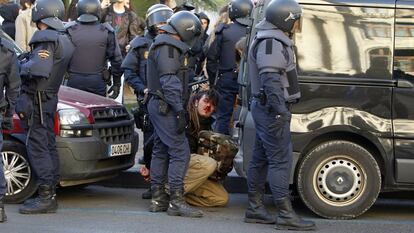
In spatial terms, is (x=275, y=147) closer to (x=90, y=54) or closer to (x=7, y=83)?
(x=7, y=83)

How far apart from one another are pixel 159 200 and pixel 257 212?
0.99 m

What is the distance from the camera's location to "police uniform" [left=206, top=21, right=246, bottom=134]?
1050cm

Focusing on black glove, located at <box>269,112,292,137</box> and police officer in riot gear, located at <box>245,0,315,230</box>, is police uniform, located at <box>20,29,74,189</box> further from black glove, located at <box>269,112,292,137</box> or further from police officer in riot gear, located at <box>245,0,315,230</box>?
black glove, located at <box>269,112,292,137</box>

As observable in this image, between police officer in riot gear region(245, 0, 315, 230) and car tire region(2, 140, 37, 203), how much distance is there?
7.32 feet

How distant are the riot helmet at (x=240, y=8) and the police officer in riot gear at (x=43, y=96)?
2922 millimetres

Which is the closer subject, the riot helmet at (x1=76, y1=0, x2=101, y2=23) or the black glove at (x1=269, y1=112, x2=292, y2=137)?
the black glove at (x1=269, y1=112, x2=292, y2=137)

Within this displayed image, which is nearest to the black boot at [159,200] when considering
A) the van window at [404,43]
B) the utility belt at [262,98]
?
the utility belt at [262,98]

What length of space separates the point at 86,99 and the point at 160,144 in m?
1.04

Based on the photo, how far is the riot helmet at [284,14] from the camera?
738cm

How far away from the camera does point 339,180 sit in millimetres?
7793

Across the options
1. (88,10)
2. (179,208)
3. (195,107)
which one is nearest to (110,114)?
(195,107)

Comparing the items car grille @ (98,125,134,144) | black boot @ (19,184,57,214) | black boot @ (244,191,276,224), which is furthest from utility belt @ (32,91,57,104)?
black boot @ (244,191,276,224)

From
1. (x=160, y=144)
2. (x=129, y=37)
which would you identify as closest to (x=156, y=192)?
(x=160, y=144)

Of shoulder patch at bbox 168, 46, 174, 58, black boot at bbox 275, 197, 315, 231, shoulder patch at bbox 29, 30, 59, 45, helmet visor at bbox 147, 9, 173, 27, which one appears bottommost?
black boot at bbox 275, 197, 315, 231
